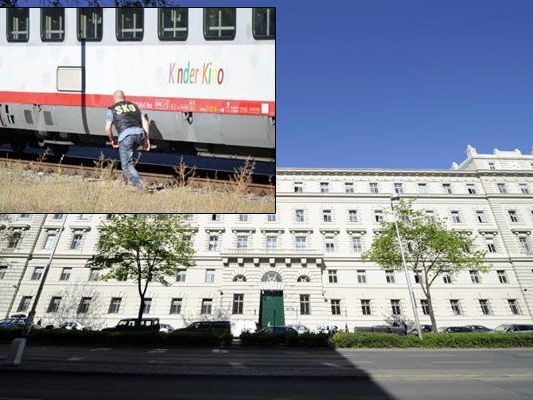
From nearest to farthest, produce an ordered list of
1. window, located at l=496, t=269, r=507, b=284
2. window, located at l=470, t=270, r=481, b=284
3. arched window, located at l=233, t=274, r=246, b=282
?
arched window, located at l=233, t=274, r=246, b=282, window, located at l=470, t=270, r=481, b=284, window, located at l=496, t=269, r=507, b=284

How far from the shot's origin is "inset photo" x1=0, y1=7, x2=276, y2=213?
754 centimetres

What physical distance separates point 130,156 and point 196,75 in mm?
2252

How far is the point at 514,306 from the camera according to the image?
115ft

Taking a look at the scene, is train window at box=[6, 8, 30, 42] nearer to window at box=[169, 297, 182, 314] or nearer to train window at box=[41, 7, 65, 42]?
train window at box=[41, 7, 65, 42]

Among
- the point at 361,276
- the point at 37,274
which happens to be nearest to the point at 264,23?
the point at 361,276

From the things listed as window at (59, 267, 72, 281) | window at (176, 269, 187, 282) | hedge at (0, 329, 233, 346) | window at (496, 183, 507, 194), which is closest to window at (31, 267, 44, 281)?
window at (59, 267, 72, 281)

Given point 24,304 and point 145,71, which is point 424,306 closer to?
point 145,71

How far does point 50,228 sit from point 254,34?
122ft

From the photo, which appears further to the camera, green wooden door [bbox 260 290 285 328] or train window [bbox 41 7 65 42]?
green wooden door [bbox 260 290 285 328]

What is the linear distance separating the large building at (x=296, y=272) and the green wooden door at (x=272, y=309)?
10 centimetres

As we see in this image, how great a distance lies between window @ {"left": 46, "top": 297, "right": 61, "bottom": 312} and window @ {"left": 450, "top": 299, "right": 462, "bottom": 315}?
37956 mm

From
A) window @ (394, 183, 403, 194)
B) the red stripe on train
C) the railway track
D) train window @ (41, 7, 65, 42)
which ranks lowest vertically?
the railway track

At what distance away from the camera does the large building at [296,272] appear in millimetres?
33688

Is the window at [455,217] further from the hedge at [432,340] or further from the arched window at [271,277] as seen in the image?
the arched window at [271,277]
